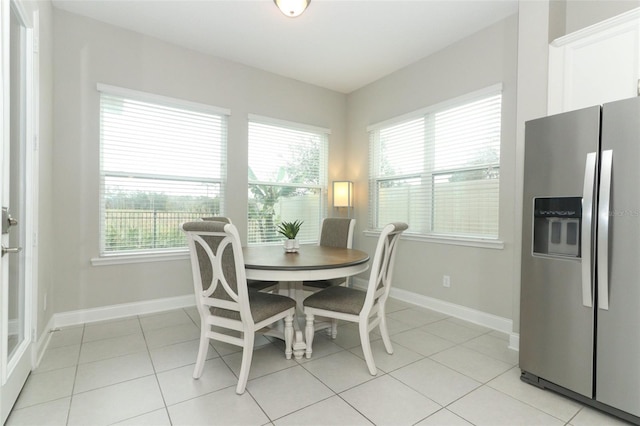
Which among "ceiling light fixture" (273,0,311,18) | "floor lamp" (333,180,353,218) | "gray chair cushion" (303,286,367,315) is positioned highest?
"ceiling light fixture" (273,0,311,18)

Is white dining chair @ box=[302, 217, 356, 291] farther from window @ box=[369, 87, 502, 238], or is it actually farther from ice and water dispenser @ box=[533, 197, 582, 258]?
ice and water dispenser @ box=[533, 197, 582, 258]

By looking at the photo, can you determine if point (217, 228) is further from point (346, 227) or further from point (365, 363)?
point (346, 227)

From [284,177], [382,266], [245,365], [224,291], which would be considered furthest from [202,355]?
[284,177]

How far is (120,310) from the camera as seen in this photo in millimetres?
3186

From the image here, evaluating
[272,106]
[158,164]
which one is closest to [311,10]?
[272,106]

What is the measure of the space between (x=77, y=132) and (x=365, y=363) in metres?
3.27

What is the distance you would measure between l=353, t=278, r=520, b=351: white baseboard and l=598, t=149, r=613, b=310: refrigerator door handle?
0.98 metres

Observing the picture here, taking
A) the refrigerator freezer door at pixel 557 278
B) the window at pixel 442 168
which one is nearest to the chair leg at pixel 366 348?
the refrigerator freezer door at pixel 557 278

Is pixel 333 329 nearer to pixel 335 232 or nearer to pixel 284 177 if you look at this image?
pixel 335 232

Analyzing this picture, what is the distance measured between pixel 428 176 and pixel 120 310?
3.56 metres

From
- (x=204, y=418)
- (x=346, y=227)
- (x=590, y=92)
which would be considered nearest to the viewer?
(x=204, y=418)

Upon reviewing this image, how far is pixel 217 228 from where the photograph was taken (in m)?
1.80

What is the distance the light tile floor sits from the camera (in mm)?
1680

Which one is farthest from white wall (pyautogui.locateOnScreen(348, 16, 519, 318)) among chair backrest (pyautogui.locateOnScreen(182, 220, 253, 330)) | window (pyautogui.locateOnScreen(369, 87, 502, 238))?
chair backrest (pyautogui.locateOnScreen(182, 220, 253, 330))
